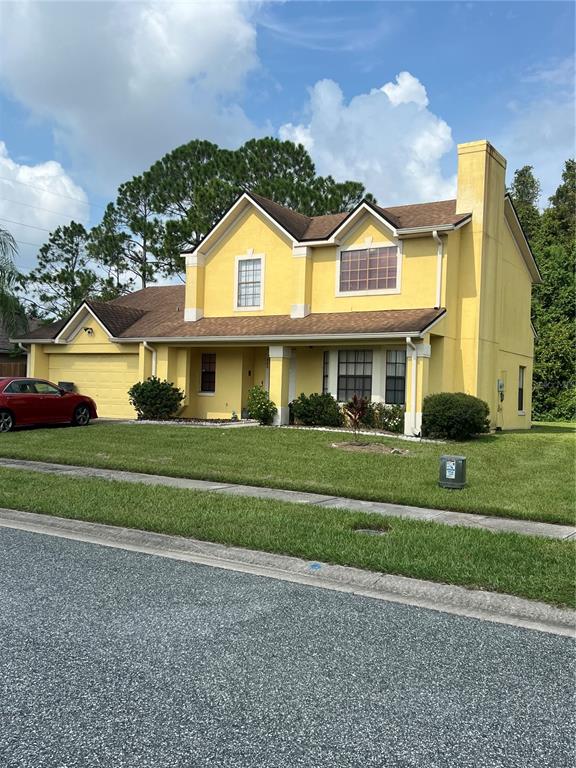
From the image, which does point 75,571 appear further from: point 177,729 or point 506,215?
point 506,215

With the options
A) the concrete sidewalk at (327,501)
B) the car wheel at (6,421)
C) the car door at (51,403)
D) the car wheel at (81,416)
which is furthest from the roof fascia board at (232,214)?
the concrete sidewalk at (327,501)

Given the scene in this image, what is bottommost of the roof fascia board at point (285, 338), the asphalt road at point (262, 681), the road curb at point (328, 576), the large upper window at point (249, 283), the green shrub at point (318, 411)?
the asphalt road at point (262, 681)

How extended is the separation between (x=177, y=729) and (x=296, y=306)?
19.0 meters

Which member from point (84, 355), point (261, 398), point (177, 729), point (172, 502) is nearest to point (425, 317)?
point (261, 398)

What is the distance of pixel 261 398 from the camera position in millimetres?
20766

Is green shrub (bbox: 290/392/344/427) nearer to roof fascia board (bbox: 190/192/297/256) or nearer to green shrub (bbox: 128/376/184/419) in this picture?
green shrub (bbox: 128/376/184/419)

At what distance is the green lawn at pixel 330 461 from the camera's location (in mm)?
9773

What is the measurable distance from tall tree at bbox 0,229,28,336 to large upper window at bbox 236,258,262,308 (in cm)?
891

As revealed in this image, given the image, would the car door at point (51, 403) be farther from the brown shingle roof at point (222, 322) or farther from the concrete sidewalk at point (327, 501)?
the concrete sidewalk at point (327, 501)

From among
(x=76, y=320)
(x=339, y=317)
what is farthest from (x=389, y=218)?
(x=76, y=320)

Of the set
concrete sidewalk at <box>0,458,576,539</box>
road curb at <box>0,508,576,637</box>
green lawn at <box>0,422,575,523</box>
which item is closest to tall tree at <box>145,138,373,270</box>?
green lawn at <box>0,422,575,523</box>

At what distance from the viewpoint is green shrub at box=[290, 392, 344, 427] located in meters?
20.3

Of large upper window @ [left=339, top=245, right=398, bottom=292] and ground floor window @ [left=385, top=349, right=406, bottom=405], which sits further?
large upper window @ [left=339, top=245, right=398, bottom=292]

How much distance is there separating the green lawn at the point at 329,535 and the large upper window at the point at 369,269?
1263cm
